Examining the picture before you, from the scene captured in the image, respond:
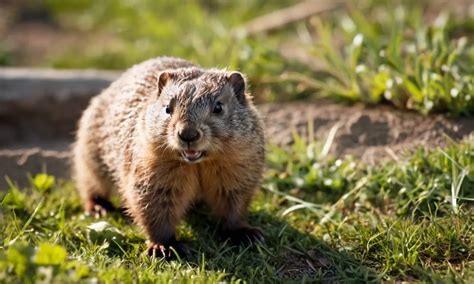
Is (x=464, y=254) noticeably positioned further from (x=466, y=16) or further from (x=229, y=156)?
(x=466, y=16)

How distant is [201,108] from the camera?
428 centimetres

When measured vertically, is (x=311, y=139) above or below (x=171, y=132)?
below

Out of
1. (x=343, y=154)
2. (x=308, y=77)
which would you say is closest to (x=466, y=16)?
(x=308, y=77)

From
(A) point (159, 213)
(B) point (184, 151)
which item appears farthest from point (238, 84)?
(A) point (159, 213)

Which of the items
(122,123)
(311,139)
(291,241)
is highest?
(122,123)

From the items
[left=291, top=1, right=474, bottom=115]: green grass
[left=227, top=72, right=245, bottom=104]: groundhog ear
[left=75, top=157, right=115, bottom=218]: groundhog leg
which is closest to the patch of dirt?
[left=291, top=1, right=474, bottom=115]: green grass

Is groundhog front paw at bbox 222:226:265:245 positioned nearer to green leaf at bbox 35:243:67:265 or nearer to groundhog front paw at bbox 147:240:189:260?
groundhog front paw at bbox 147:240:189:260

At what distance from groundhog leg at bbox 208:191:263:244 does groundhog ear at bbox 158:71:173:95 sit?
0.85 meters

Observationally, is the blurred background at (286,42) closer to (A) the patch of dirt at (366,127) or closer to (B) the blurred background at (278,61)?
(B) the blurred background at (278,61)

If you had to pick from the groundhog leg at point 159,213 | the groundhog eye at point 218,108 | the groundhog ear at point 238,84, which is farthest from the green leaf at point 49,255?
the groundhog ear at point 238,84

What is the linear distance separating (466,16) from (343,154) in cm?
307

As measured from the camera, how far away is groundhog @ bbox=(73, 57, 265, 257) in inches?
168

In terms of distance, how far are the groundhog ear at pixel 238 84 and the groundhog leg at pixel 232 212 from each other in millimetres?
666

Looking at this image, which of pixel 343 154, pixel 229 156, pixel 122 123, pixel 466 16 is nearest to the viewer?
pixel 229 156
